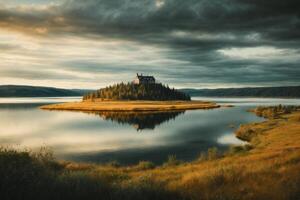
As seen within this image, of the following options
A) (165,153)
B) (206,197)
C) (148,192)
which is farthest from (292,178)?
(165,153)

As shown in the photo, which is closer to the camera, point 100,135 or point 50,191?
point 50,191

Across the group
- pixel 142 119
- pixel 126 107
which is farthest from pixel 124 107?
pixel 142 119

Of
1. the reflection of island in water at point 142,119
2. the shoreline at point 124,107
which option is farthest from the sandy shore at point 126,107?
the reflection of island in water at point 142,119

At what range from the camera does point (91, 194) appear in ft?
38.8

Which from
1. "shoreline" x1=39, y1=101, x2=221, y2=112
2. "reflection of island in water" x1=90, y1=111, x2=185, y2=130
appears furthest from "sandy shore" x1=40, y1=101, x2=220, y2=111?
"reflection of island in water" x1=90, y1=111, x2=185, y2=130

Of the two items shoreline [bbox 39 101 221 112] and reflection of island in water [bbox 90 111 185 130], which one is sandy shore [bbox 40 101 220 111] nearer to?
shoreline [bbox 39 101 221 112]

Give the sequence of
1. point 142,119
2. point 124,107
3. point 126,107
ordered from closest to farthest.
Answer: point 142,119, point 126,107, point 124,107

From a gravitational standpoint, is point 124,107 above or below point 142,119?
above

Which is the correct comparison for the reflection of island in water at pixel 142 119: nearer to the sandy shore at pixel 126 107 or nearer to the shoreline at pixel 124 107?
the shoreline at pixel 124 107

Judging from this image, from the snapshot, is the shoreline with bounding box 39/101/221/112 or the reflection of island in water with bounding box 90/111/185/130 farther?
the shoreline with bounding box 39/101/221/112

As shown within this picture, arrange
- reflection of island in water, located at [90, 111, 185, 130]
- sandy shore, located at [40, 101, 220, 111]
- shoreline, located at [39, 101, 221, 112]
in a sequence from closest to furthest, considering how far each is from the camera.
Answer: reflection of island in water, located at [90, 111, 185, 130] → shoreline, located at [39, 101, 221, 112] → sandy shore, located at [40, 101, 220, 111]

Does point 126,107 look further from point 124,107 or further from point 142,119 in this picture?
point 142,119

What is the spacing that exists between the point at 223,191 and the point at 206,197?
4.74ft

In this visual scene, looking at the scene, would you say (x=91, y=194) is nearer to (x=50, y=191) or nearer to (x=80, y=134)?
(x=50, y=191)
